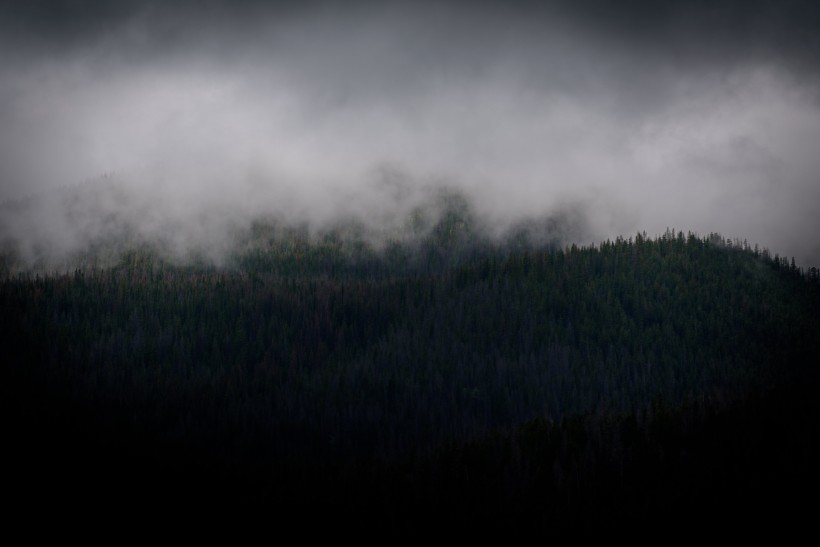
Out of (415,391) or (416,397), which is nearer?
(416,397)

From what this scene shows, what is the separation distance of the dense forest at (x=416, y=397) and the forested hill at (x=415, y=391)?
507 mm

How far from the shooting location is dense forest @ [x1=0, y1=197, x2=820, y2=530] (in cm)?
7406

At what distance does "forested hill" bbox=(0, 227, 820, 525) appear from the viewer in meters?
77.1

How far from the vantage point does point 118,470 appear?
92.1m

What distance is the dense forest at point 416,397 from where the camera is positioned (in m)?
74.1

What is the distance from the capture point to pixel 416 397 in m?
124

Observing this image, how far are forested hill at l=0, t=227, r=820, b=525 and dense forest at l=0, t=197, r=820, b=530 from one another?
20.0 inches

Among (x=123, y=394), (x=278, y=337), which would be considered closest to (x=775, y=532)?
(x=123, y=394)

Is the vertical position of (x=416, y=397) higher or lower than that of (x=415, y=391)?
lower

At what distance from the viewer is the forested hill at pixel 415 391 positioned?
77062 millimetres

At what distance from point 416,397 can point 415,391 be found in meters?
3.78

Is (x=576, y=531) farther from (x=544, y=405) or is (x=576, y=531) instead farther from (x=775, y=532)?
(x=544, y=405)

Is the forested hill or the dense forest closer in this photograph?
the dense forest

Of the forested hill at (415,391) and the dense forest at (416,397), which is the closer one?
the dense forest at (416,397)
